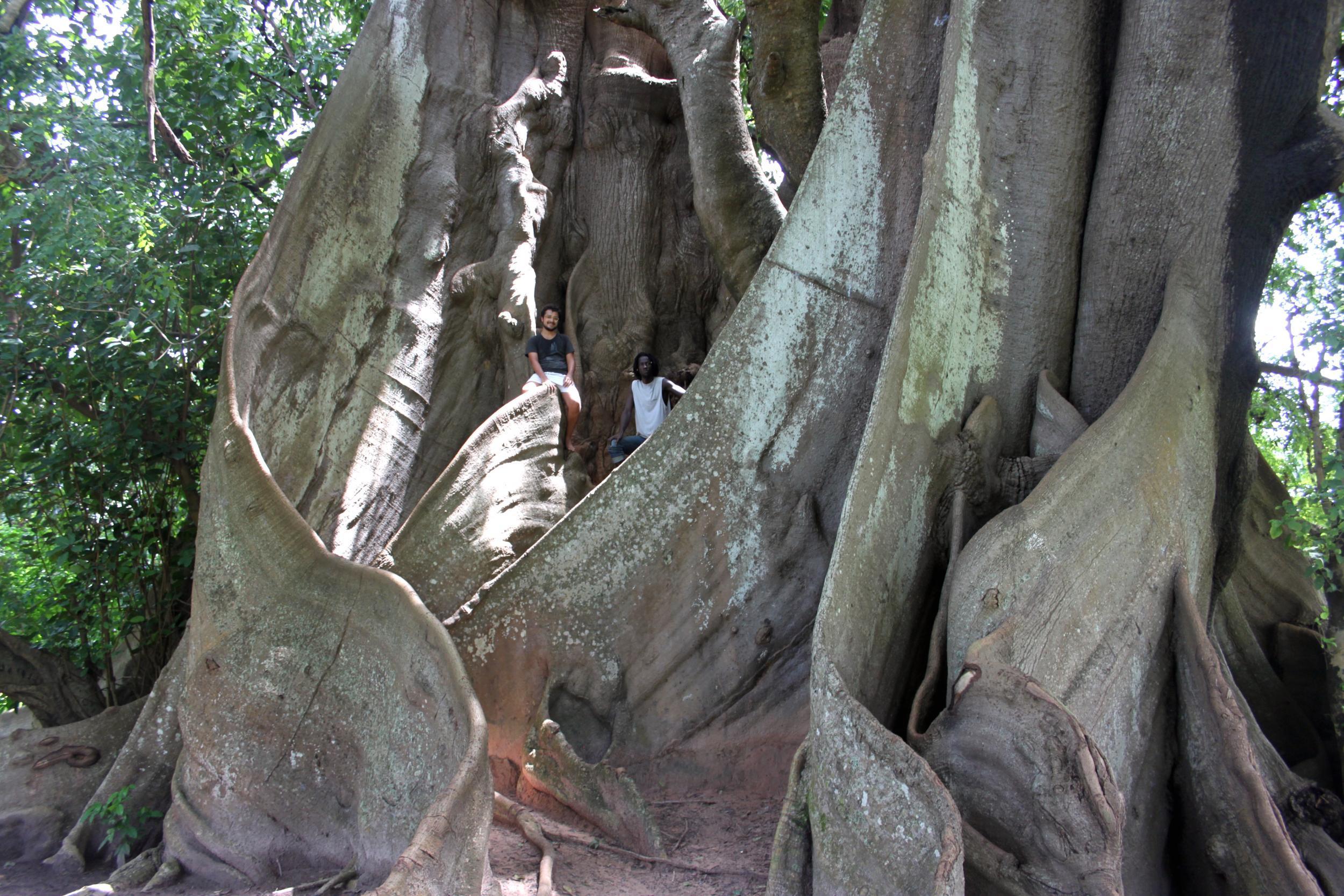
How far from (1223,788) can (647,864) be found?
4.92 ft

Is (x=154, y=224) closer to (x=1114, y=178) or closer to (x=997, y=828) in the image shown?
(x=1114, y=178)

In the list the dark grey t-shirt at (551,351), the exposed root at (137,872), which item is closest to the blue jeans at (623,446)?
the dark grey t-shirt at (551,351)

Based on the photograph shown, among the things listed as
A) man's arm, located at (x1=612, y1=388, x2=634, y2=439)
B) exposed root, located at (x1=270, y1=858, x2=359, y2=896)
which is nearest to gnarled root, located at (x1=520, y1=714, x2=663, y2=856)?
exposed root, located at (x1=270, y1=858, x2=359, y2=896)

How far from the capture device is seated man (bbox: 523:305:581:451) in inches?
173

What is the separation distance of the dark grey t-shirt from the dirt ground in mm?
2015

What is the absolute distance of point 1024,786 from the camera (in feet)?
7.03

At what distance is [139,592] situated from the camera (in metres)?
4.63

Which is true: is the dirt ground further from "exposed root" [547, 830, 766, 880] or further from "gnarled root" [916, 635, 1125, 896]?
"gnarled root" [916, 635, 1125, 896]

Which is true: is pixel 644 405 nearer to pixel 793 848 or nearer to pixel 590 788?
pixel 590 788

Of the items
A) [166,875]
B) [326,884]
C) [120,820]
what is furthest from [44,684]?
[326,884]

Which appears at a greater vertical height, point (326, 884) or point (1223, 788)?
point (1223, 788)

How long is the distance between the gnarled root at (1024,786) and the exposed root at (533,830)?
1075 millimetres

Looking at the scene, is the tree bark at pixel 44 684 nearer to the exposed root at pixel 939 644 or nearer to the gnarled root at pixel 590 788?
the gnarled root at pixel 590 788

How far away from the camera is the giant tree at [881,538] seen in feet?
7.75
